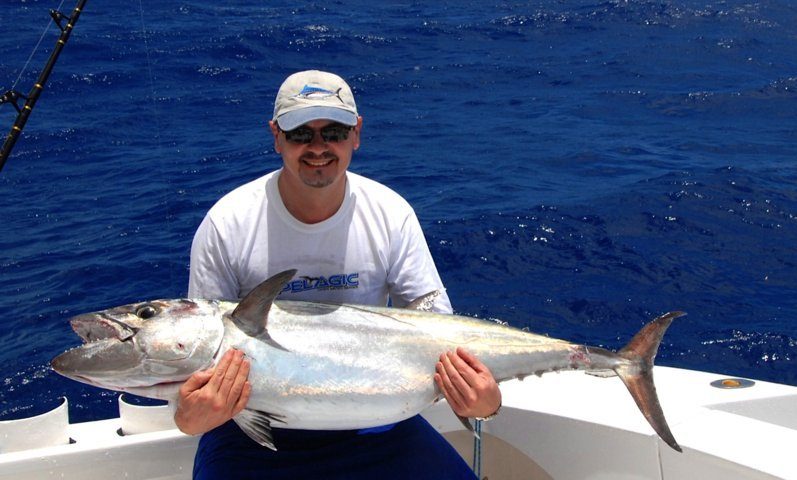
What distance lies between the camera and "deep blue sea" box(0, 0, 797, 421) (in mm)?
6051

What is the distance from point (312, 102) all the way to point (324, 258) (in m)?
0.54

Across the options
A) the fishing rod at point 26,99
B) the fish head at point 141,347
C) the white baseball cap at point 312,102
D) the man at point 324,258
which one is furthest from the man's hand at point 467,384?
the fishing rod at point 26,99

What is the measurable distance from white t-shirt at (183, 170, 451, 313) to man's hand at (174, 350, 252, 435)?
1.45ft

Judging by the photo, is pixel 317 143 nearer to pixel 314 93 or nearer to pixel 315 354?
pixel 314 93

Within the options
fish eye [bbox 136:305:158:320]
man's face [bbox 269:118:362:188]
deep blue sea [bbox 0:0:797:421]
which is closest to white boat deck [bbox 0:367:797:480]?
fish eye [bbox 136:305:158:320]

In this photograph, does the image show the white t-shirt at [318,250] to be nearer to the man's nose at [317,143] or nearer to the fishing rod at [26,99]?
the man's nose at [317,143]

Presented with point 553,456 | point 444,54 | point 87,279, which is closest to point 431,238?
point 87,279

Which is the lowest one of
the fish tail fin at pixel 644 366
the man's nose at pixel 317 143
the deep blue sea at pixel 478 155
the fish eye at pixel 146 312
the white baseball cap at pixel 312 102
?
the deep blue sea at pixel 478 155

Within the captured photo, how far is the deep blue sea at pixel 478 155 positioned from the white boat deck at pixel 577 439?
1916 millimetres

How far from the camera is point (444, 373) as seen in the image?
268 cm

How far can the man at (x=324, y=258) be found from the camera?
281cm

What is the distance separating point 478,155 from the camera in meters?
9.18

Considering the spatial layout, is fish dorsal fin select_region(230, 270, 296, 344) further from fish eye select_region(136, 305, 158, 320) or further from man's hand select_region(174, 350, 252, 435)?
fish eye select_region(136, 305, 158, 320)

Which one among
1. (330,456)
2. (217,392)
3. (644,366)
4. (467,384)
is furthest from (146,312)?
(644,366)
